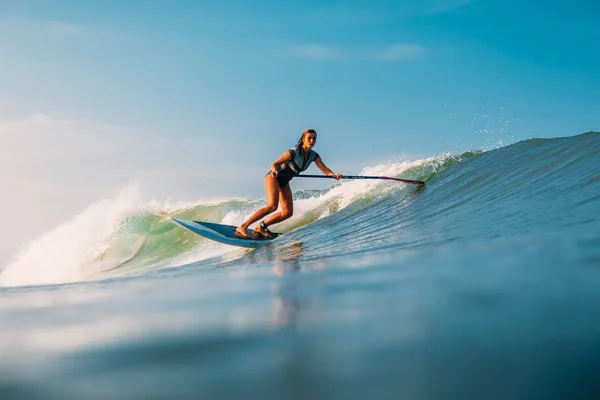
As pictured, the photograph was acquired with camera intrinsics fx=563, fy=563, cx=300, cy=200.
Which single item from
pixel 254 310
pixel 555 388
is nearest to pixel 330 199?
pixel 254 310

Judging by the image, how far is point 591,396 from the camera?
136 cm

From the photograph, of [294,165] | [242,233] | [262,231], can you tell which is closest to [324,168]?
[294,165]

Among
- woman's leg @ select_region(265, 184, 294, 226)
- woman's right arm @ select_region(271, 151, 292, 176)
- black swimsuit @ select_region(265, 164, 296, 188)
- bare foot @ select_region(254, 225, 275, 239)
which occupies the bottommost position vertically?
bare foot @ select_region(254, 225, 275, 239)

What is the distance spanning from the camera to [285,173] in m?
8.09

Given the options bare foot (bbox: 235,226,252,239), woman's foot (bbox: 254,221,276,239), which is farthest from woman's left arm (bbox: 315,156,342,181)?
bare foot (bbox: 235,226,252,239)

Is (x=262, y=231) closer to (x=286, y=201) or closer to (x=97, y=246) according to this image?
(x=286, y=201)

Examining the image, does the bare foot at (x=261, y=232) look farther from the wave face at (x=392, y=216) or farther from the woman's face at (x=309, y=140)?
the woman's face at (x=309, y=140)

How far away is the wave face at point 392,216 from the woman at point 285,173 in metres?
0.40

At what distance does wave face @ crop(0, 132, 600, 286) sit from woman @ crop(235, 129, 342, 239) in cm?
40

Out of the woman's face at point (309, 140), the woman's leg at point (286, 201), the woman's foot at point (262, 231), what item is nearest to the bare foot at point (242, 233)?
the woman's foot at point (262, 231)

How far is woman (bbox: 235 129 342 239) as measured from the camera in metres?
7.83

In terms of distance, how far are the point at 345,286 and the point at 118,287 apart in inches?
61.5

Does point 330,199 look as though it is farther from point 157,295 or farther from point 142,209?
point 157,295

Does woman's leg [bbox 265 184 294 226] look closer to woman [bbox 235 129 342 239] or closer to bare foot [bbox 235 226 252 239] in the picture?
woman [bbox 235 129 342 239]
